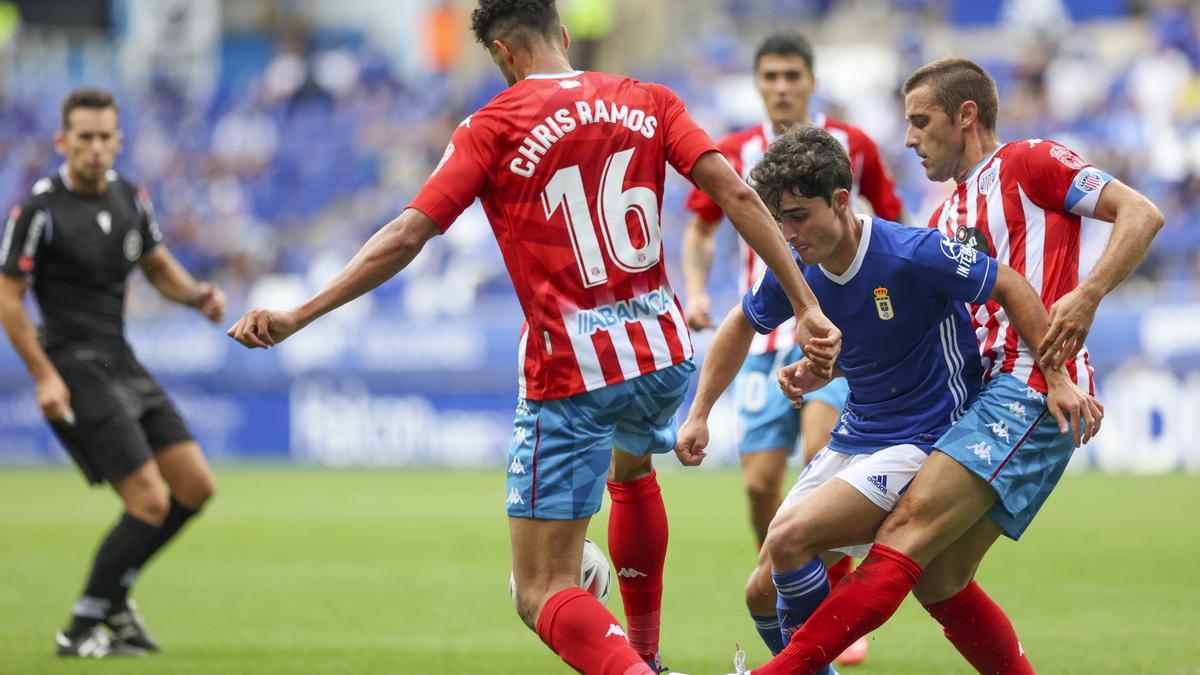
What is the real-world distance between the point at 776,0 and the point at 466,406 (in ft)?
37.4

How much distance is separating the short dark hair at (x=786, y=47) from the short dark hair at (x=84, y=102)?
3302 mm

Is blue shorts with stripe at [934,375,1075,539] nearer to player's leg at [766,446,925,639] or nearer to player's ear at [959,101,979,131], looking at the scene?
player's leg at [766,446,925,639]

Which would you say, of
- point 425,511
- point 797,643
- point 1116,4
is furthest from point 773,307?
Answer: point 1116,4

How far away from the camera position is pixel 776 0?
88.1 ft

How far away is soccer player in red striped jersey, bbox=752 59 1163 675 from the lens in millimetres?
4715

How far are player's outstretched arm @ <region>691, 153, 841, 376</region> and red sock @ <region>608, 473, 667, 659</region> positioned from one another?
1.13 m

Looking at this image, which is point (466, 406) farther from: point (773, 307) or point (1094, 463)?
point (773, 307)

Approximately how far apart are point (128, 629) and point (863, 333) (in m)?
4.24

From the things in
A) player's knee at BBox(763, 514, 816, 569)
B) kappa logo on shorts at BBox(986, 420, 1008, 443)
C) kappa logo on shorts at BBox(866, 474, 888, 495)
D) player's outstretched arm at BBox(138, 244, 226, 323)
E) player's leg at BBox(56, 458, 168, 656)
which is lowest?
player's leg at BBox(56, 458, 168, 656)

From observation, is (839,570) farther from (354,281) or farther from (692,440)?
(354,281)

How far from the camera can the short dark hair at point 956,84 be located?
5105 millimetres

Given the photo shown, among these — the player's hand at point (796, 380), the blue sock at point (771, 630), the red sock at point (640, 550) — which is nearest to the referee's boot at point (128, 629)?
the red sock at point (640, 550)

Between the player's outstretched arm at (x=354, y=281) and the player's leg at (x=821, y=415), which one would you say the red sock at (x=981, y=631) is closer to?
the player's leg at (x=821, y=415)

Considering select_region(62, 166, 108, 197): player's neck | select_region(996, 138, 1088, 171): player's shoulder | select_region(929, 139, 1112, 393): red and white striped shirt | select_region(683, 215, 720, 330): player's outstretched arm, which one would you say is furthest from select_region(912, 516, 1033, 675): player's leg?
select_region(62, 166, 108, 197): player's neck
